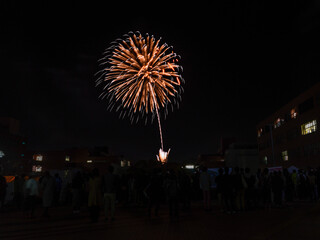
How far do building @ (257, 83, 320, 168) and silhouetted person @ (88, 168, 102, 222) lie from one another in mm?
37268

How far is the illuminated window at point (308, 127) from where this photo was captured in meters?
41.4

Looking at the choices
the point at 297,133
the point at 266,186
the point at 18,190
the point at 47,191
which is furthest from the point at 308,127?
the point at 47,191

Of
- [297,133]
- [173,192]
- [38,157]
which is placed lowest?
[173,192]

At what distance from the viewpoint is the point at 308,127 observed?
143 feet

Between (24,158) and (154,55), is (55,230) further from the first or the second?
(24,158)

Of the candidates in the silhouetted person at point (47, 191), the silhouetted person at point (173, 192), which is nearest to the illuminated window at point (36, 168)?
the silhouetted person at point (47, 191)

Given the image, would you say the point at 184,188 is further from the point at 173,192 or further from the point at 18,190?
the point at 18,190

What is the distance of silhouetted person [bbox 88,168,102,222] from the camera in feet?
34.8

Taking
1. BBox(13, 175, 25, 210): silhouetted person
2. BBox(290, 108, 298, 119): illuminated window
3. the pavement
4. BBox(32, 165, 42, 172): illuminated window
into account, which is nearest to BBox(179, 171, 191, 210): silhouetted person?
the pavement

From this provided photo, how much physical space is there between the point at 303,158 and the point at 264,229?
41562 mm

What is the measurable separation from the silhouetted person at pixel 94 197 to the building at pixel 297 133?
3727 cm

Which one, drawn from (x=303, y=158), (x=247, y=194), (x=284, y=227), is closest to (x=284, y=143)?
(x=303, y=158)

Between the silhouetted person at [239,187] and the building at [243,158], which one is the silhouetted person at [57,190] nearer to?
the silhouetted person at [239,187]

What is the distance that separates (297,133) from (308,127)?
168 inches
